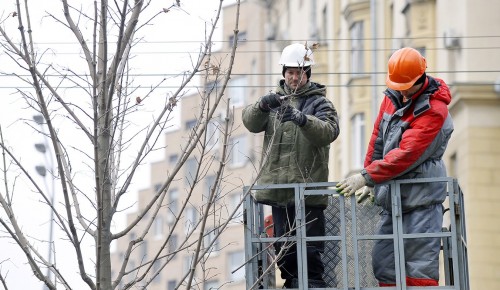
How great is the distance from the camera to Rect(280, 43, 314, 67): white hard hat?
1204 centimetres

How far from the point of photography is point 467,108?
3253cm

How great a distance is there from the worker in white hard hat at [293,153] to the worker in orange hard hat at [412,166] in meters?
0.41

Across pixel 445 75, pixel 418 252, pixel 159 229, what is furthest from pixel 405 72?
pixel 159 229

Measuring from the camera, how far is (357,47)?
135 ft

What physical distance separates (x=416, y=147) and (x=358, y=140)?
102ft

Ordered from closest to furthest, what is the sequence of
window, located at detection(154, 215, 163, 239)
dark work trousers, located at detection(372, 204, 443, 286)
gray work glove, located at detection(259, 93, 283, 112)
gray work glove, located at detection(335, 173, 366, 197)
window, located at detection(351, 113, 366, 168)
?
dark work trousers, located at detection(372, 204, 443, 286) < gray work glove, located at detection(335, 173, 366, 197) < gray work glove, located at detection(259, 93, 283, 112) < window, located at detection(351, 113, 366, 168) < window, located at detection(154, 215, 163, 239)

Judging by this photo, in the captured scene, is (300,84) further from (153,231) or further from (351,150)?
(153,231)

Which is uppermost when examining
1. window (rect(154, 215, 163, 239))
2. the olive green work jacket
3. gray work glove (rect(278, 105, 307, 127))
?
gray work glove (rect(278, 105, 307, 127))

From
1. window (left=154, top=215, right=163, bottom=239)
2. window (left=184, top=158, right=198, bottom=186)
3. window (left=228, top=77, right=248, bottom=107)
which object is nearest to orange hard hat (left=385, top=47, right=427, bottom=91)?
window (left=184, top=158, right=198, bottom=186)

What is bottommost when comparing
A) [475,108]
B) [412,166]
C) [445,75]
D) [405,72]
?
[412,166]

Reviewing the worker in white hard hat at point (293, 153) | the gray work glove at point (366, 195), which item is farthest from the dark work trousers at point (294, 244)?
the gray work glove at point (366, 195)

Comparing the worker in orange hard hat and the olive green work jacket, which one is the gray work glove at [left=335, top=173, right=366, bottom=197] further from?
the olive green work jacket

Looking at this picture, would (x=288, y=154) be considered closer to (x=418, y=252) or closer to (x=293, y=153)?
(x=293, y=153)

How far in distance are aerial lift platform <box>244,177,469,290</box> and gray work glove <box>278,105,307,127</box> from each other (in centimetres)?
41
